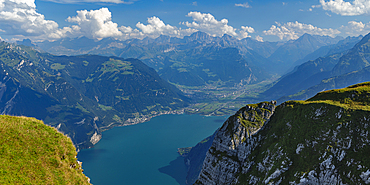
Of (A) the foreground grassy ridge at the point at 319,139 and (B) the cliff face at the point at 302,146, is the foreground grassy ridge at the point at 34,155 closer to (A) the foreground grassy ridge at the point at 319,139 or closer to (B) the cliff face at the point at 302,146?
(B) the cliff face at the point at 302,146

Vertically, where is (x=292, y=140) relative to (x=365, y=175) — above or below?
above

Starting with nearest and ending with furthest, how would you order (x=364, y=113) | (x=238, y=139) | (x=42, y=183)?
(x=42, y=183), (x=364, y=113), (x=238, y=139)

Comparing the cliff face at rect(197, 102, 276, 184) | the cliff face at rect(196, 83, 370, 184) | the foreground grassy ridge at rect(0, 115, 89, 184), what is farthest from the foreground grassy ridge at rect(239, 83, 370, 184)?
the foreground grassy ridge at rect(0, 115, 89, 184)

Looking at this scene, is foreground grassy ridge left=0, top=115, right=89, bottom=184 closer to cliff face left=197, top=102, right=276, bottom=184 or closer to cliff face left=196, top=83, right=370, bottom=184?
cliff face left=197, top=102, right=276, bottom=184

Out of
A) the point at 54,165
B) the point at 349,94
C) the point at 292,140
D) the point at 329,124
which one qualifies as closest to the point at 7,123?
the point at 54,165

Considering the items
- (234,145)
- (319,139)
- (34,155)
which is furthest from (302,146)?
(34,155)

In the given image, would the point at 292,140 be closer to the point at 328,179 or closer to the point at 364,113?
the point at 328,179

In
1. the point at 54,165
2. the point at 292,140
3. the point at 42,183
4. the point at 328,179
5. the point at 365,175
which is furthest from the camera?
the point at 292,140

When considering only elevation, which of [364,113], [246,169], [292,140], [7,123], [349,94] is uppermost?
[349,94]
